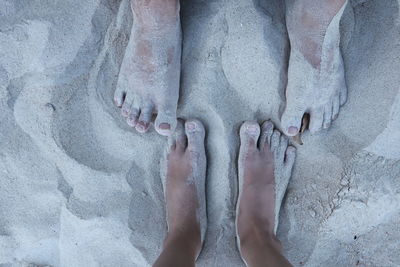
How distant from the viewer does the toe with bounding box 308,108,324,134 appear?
4.78ft

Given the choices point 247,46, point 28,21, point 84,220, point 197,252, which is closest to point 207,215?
point 197,252

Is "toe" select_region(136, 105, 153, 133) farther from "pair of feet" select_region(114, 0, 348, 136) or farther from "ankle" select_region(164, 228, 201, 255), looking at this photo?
"ankle" select_region(164, 228, 201, 255)

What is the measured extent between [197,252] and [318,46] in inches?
31.0

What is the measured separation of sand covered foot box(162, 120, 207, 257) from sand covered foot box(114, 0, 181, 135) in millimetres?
105

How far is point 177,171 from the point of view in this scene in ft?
5.20

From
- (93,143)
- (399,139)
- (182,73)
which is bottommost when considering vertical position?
(93,143)

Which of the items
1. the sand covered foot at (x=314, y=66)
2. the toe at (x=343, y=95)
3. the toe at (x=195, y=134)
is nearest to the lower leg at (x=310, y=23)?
the sand covered foot at (x=314, y=66)

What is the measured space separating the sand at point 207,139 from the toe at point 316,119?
57mm

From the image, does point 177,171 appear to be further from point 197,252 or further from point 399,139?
point 399,139

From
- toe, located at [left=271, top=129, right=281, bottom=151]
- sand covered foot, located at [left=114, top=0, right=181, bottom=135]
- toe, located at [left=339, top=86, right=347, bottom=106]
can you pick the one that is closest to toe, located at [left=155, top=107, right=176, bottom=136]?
sand covered foot, located at [left=114, top=0, right=181, bottom=135]

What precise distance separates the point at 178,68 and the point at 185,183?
423 mm

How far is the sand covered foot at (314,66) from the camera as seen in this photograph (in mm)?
1295

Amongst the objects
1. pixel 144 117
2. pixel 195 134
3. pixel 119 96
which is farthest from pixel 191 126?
pixel 119 96

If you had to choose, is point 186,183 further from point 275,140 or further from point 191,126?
point 275,140
